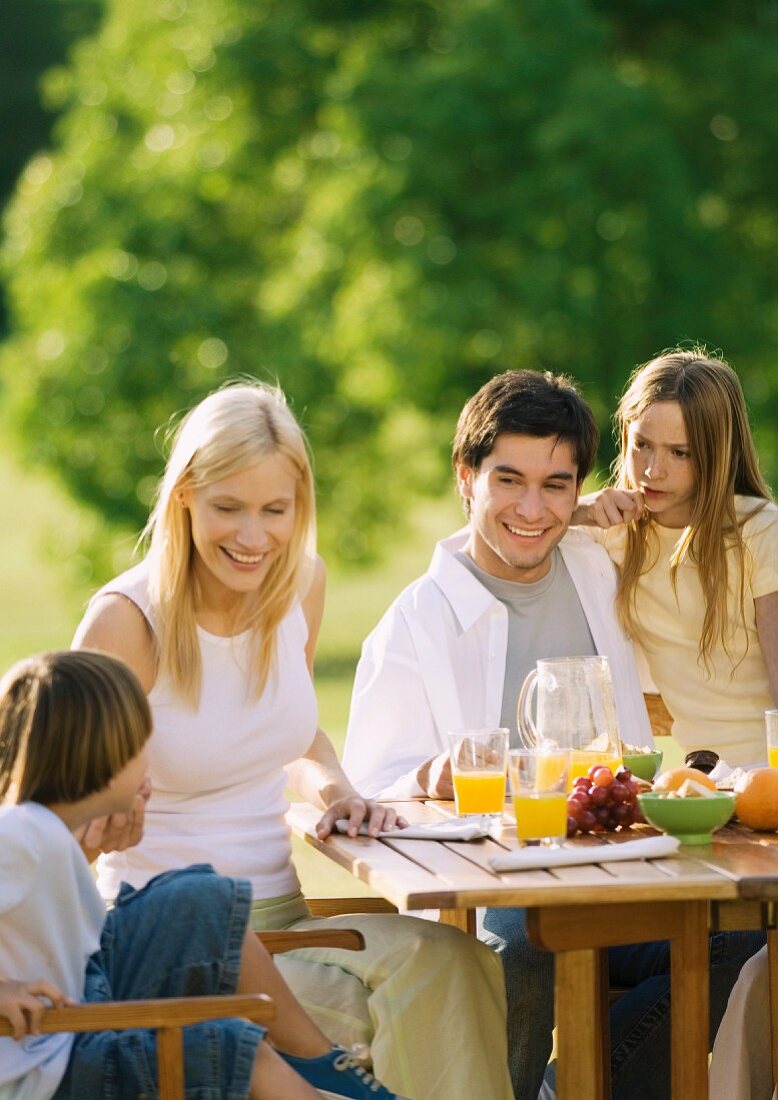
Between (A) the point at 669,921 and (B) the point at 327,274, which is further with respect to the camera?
(B) the point at 327,274

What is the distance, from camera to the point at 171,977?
2.94 m

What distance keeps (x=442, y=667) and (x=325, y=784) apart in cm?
63

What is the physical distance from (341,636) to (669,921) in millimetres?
20564

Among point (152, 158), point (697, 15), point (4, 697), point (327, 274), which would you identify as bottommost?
point (4, 697)

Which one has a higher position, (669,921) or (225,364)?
(225,364)

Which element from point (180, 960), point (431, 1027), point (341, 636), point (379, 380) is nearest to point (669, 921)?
point (431, 1027)

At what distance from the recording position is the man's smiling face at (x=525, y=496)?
421cm

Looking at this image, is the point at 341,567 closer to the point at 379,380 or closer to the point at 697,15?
the point at 379,380

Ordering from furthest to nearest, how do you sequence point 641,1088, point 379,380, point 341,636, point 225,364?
point 341,636 → point 225,364 → point 379,380 → point 641,1088

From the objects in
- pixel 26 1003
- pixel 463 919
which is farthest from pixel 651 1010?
pixel 26 1003

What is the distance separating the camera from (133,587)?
143 inches

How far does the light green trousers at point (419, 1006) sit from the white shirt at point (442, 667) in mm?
660

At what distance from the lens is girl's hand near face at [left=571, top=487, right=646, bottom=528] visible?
4320 mm

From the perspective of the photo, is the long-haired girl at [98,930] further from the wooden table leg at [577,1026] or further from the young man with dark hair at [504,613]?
the young man with dark hair at [504,613]
